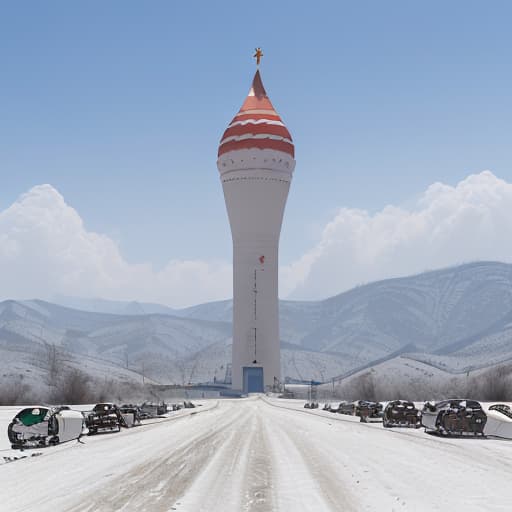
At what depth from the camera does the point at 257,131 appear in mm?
109438

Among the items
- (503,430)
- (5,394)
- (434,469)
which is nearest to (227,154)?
(5,394)

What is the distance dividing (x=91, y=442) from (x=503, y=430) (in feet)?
57.9

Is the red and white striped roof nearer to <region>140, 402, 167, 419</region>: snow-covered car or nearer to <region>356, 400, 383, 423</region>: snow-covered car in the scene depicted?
<region>140, 402, 167, 419</region>: snow-covered car

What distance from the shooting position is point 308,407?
6725cm

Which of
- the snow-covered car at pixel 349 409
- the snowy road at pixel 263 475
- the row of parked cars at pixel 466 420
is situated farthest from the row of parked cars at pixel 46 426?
the snow-covered car at pixel 349 409

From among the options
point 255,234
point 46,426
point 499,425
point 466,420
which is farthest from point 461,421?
point 255,234

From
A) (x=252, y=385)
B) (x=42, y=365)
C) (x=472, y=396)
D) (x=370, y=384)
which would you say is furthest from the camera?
(x=42, y=365)

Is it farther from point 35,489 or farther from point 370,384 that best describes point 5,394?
point 35,489

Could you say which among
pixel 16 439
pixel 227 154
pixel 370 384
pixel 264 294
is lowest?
pixel 16 439

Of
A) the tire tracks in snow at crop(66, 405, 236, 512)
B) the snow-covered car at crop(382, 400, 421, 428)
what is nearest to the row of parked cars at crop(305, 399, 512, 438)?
the snow-covered car at crop(382, 400, 421, 428)

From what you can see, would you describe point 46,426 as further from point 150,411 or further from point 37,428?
point 150,411

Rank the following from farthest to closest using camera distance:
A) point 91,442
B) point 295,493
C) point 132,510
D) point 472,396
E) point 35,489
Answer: point 472,396, point 91,442, point 35,489, point 295,493, point 132,510

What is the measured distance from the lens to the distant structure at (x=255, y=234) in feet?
351

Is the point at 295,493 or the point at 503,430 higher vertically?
the point at 503,430
